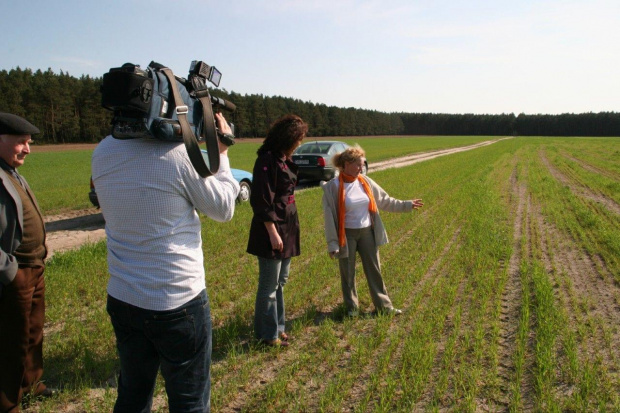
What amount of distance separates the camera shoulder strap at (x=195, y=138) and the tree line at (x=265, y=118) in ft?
5.07

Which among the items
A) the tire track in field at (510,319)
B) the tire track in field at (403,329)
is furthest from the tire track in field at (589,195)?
the tire track in field at (403,329)

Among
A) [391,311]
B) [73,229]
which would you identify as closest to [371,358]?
[391,311]

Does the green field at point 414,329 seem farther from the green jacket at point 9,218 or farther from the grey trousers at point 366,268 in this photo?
the green jacket at point 9,218

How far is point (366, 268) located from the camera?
199 inches

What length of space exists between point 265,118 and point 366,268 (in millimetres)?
70009

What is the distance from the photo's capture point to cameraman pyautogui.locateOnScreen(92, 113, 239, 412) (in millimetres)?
1940

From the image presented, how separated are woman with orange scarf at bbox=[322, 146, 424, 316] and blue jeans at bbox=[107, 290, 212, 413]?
112 inches

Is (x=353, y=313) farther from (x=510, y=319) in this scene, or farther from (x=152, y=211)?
(x=152, y=211)

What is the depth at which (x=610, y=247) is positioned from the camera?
7750 millimetres

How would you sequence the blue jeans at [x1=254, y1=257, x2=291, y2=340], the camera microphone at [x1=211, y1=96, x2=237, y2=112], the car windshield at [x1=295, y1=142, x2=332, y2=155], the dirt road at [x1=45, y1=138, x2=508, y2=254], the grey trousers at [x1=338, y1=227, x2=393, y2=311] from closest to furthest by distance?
the camera microphone at [x1=211, y1=96, x2=237, y2=112]
the blue jeans at [x1=254, y1=257, x2=291, y2=340]
the grey trousers at [x1=338, y1=227, x2=393, y2=311]
the dirt road at [x1=45, y1=138, x2=508, y2=254]
the car windshield at [x1=295, y1=142, x2=332, y2=155]

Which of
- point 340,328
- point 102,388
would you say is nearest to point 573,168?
point 340,328

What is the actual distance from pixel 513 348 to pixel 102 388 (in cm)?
360

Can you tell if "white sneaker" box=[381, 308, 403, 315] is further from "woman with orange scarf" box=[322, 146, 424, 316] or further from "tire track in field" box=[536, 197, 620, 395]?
"tire track in field" box=[536, 197, 620, 395]

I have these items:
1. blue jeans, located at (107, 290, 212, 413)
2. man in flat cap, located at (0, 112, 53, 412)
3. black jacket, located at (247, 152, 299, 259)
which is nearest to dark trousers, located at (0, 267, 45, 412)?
man in flat cap, located at (0, 112, 53, 412)
